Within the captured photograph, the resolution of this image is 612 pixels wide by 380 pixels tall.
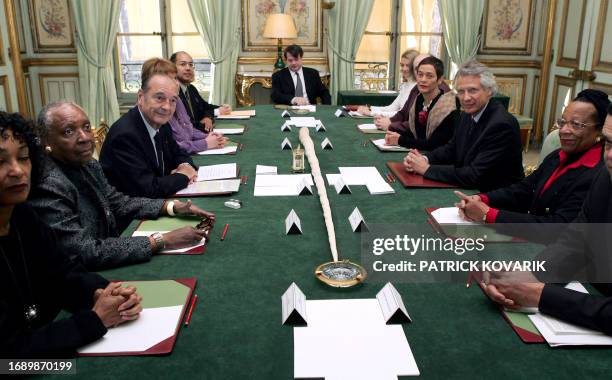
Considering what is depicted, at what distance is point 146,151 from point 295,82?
345 centimetres

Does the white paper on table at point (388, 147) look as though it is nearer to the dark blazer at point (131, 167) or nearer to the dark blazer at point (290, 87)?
the dark blazer at point (131, 167)

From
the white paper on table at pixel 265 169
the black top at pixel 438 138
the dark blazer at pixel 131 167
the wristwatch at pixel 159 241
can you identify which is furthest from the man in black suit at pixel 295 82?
the wristwatch at pixel 159 241

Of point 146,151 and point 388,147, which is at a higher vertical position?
point 146,151

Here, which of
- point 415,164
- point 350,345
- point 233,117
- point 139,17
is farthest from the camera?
point 139,17

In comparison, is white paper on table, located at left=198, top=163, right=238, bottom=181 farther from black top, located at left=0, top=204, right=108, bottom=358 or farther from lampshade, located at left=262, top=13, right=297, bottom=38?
lampshade, located at left=262, top=13, right=297, bottom=38

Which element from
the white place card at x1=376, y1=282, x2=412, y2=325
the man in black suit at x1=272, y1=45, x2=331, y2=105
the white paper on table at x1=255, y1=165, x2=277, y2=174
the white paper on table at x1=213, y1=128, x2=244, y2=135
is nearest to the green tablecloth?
the man in black suit at x1=272, y1=45, x2=331, y2=105

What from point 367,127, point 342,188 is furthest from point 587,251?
point 367,127

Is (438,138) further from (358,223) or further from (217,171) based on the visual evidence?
(358,223)

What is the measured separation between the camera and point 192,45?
6.59m

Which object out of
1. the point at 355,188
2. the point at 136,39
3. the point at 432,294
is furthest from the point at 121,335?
the point at 136,39

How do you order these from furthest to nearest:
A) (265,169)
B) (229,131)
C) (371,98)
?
(371,98)
(229,131)
(265,169)

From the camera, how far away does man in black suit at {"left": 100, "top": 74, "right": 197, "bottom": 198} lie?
240cm

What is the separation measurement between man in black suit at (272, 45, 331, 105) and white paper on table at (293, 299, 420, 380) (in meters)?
4.30

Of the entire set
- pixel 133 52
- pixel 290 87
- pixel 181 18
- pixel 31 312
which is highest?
pixel 181 18
